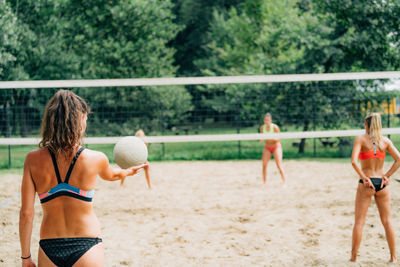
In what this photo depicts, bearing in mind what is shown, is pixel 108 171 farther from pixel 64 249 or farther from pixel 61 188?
pixel 64 249

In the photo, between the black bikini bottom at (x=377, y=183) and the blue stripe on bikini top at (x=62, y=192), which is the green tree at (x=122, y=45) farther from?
the blue stripe on bikini top at (x=62, y=192)

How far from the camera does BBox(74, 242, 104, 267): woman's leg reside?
7.55 feet

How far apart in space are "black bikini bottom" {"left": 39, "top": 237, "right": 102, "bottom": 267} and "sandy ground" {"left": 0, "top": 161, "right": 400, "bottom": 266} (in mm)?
2410

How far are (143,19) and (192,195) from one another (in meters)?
11.8

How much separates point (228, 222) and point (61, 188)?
428cm

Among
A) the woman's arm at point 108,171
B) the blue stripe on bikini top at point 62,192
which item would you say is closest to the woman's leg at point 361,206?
the woman's arm at point 108,171

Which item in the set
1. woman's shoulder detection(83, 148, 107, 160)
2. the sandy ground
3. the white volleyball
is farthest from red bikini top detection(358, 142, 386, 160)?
woman's shoulder detection(83, 148, 107, 160)

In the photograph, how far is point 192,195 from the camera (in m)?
8.38

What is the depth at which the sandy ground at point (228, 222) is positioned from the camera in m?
4.81

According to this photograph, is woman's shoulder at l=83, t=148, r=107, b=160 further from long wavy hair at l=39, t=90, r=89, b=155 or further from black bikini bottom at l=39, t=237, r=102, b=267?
black bikini bottom at l=39, t=237, r=102, b=267

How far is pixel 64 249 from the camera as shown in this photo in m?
2.31

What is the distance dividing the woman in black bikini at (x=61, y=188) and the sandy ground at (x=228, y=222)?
7.92 ft

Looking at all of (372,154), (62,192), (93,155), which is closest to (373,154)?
(372,154)

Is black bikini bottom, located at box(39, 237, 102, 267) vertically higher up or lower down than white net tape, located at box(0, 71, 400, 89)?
lower down
